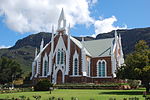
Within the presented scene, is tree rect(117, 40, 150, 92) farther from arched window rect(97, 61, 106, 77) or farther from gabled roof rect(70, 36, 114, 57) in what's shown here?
gabled roof rect(70, 36, 114, 57)

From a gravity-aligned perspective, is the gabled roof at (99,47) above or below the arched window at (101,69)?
above

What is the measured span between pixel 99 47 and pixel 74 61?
9.32m

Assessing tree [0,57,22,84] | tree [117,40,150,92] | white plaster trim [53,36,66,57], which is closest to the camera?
tree [117,40,150,92]

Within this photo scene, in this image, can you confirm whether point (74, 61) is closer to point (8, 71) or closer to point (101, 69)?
point (101, 69)

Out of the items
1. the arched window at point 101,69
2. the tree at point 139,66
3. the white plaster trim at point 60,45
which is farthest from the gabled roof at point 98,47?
the tree at point 139,66

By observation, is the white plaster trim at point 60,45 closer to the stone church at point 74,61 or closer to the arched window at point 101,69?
the stone church at point 74,61

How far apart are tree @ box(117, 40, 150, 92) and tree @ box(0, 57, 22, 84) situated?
46062mm

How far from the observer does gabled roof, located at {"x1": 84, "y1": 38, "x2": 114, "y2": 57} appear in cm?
5831

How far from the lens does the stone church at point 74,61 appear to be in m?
55.3

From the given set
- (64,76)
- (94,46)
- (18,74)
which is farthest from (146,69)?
(18,74)

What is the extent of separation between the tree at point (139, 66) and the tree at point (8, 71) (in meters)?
46.1

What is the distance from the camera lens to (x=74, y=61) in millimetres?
56969

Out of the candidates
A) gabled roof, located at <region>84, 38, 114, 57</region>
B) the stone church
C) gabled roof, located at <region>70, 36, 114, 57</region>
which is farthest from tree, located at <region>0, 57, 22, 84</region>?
gabled roof, located at <region>84, 38, 114, 57</region>

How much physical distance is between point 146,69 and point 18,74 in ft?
179
